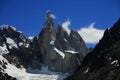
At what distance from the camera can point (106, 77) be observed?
653 feet

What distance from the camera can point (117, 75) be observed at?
188 m

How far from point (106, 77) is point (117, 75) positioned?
40.1ft
